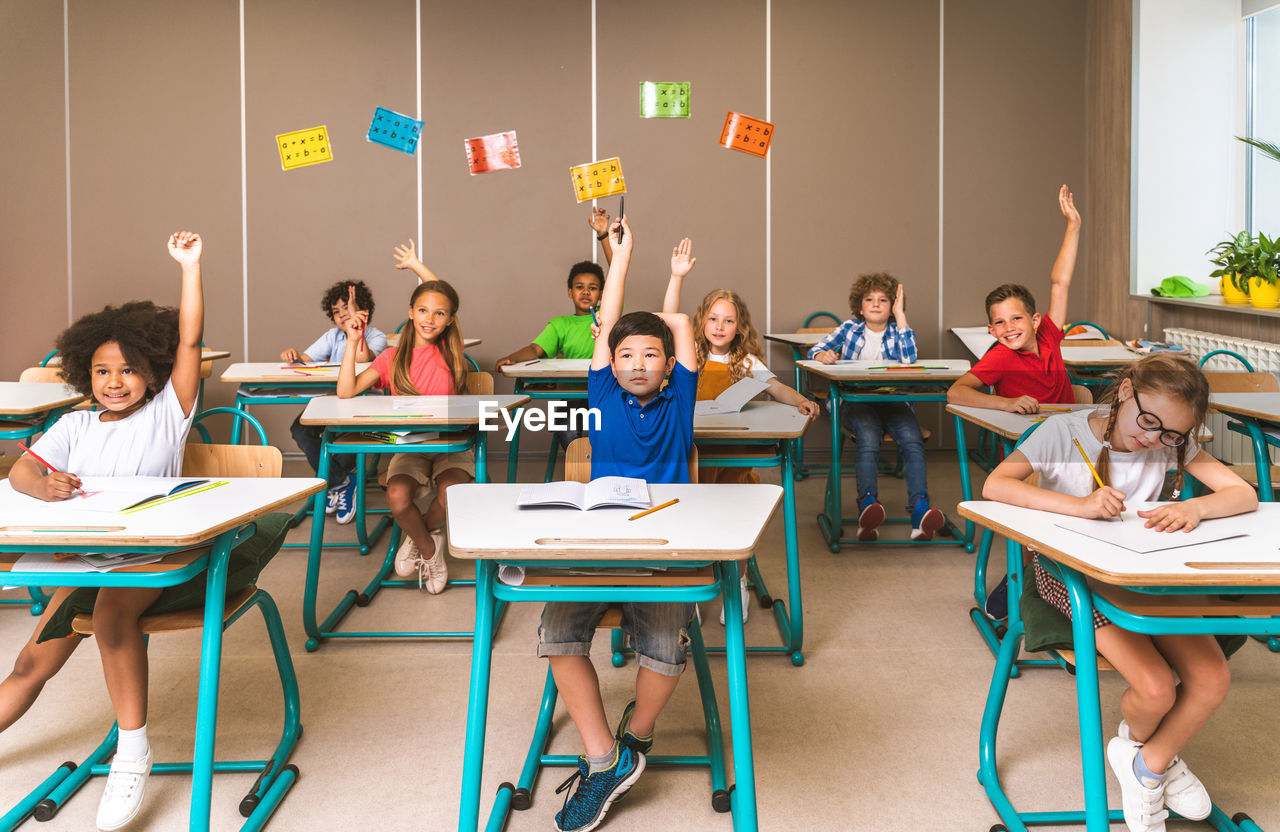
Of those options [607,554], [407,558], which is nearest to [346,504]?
[407,558]

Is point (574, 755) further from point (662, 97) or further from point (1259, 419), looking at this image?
point (662, 97)

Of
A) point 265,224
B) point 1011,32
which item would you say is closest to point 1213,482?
point 1011,32

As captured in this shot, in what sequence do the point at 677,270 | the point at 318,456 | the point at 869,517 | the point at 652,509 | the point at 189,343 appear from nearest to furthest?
the point at 652,509, the point at 189,343, the point at 677,270, the point at 869,517, the point at 318,456

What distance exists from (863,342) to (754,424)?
5.33 feet

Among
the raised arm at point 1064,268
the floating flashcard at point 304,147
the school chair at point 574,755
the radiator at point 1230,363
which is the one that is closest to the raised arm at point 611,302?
the school chair at point 574,755

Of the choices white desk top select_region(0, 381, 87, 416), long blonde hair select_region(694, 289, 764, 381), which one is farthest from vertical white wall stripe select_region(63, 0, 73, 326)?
long blonde hair select_region(694, 289, 764, 381)

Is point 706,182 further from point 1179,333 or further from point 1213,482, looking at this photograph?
point 1213,482

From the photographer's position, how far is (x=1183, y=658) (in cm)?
161

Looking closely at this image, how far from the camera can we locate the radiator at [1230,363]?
392 cm

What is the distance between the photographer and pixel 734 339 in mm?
3350

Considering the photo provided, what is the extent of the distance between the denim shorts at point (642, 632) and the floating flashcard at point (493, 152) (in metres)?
3.86

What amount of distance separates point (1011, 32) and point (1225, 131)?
1204mm

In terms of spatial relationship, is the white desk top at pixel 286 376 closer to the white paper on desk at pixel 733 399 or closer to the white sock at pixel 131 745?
the white paper on desk at pixel 733 399

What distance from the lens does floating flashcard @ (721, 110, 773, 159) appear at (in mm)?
5227
